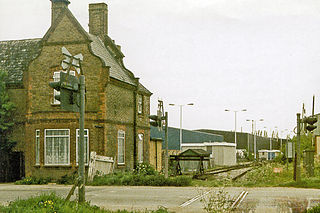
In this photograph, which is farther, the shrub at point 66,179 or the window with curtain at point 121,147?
the window with curtain at point 121,147

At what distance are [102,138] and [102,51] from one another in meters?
6.81

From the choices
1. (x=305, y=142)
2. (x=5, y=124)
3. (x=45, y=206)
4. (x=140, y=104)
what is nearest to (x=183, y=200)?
(x=45, y=206)

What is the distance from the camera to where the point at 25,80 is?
28906 millimetres

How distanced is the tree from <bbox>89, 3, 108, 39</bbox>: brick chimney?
7.39 m

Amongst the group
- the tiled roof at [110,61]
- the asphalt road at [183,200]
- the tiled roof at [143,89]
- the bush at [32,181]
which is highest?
the tiled roof at [110,61]

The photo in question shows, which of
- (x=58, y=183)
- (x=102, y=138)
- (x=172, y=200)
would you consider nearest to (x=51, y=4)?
(x=102, y=138)

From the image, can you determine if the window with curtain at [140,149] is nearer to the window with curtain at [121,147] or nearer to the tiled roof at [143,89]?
the window with curtain at [121,147]

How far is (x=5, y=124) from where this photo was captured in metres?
29.0

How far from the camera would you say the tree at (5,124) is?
28453 millimetres

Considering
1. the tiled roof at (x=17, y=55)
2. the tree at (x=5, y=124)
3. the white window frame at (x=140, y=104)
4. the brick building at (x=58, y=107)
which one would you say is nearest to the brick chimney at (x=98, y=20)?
the brick building at (x=58, y=107)

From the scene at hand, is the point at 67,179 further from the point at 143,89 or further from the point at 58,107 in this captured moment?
the point at 143,89

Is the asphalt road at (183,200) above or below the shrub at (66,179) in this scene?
above

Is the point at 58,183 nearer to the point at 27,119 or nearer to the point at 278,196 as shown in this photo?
the point at 27,119

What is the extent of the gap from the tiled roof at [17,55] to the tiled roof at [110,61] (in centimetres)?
350
